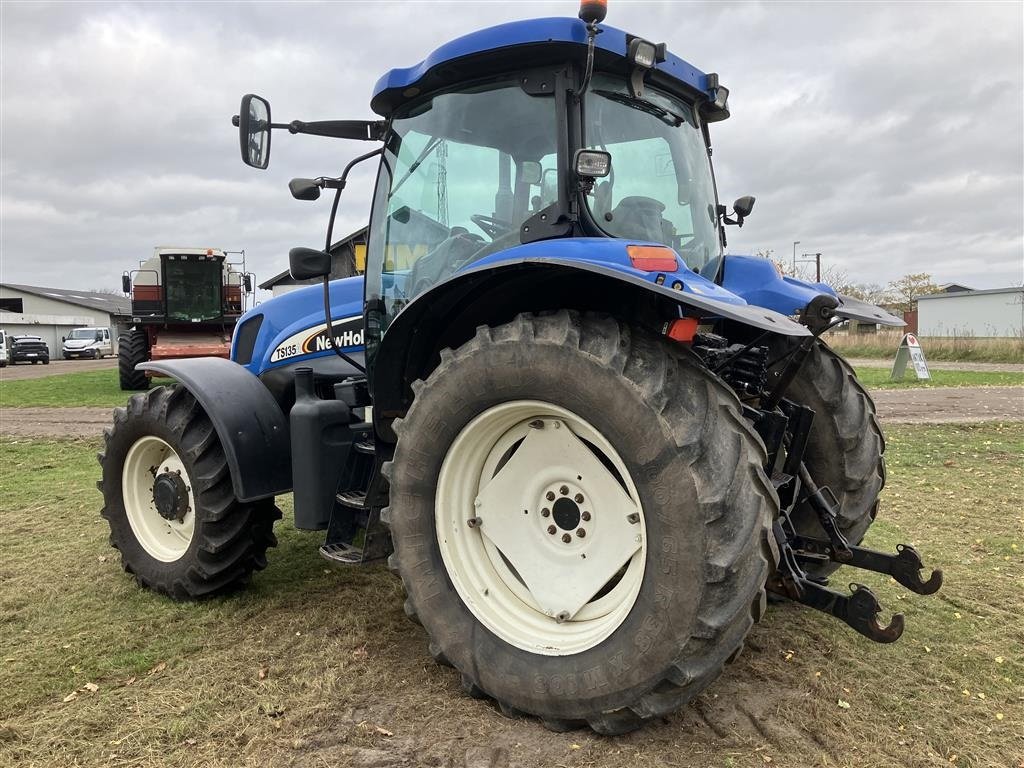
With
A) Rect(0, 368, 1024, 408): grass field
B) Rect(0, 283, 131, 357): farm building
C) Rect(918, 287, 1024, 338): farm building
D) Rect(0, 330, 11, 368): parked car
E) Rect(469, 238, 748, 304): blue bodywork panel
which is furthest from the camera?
Rect(0, 283, 131, 357): farm building

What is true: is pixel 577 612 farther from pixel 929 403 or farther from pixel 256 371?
pixel 929 403

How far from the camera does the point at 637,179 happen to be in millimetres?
3092

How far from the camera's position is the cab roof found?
2.72m

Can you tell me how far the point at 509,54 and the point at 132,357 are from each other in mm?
16454

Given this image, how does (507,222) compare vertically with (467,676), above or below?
above

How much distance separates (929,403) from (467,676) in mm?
11535

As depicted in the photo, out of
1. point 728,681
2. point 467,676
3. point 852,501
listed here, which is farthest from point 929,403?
point 467,676

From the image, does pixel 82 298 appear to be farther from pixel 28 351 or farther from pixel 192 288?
pixel 192 288

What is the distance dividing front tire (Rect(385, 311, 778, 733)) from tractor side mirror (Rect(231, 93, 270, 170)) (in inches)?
59.3

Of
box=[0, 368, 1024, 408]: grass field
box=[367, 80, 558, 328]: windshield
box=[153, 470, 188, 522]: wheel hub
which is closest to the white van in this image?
box=[0, 368, 1024, 408]: grass field

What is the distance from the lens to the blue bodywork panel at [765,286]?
331cm

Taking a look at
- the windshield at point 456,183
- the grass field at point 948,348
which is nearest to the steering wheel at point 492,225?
the windshield at point 456,183

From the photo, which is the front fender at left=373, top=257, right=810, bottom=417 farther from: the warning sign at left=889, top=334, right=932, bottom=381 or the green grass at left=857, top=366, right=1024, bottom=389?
the warning sign at left=889, top=334, right=932, bottom=381

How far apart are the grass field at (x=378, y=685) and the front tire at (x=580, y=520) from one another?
0.80 feet
